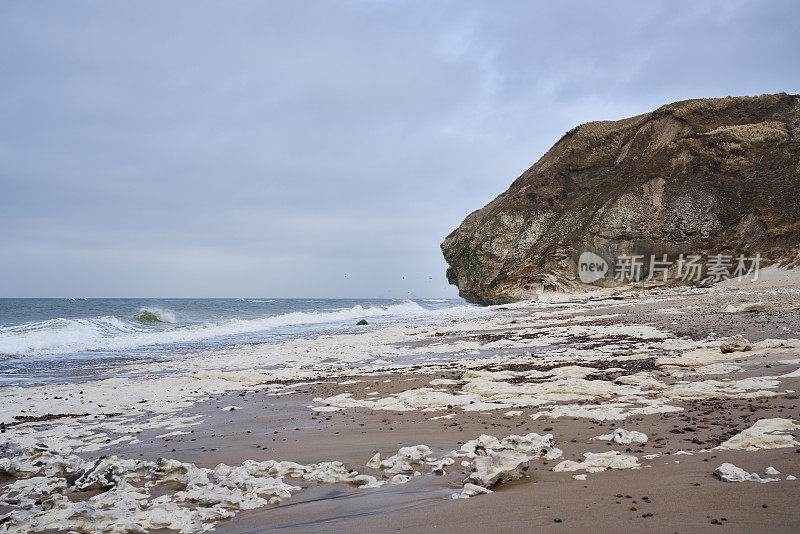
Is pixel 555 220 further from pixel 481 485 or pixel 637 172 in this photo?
pixel 481 485

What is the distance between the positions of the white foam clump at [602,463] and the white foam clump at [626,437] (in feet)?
1.30

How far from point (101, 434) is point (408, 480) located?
4.84m

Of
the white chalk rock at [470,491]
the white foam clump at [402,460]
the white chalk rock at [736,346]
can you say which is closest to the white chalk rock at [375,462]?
the white foam clump at [402,460]

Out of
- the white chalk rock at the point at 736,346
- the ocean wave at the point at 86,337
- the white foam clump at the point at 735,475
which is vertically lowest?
the ocean wave at the point at 86,337

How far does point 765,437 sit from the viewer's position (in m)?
3.83

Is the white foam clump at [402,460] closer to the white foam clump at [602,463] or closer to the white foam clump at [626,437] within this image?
the white foam clump at [602,463]

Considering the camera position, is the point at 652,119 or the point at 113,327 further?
the point at 652,119

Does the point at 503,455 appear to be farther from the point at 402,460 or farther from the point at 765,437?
the point at 765,437

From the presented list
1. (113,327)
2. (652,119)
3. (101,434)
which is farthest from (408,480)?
(652,119)

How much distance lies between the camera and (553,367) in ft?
29.3

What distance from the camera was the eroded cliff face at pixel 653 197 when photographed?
40719 mm

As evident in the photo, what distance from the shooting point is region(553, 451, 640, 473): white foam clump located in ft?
12.3

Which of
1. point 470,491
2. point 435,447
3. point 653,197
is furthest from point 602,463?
point 653,197

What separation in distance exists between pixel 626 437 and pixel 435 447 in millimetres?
1856
